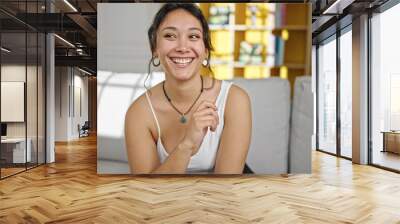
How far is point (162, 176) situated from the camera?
672 cm

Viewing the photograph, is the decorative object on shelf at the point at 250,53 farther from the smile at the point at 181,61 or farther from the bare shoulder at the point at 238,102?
the smile at the point at 181,61

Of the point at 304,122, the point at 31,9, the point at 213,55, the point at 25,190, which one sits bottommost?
the point at 25,190

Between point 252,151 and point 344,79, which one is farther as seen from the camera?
point 344,79

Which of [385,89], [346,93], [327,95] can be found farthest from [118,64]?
[327,95]

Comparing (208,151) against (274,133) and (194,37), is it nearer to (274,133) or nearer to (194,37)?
(274,133)

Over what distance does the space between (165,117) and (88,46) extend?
27.9 feet

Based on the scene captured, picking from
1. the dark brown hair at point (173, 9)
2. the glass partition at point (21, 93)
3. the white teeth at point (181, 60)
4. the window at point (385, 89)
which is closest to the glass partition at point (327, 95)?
the window at point (385, 89)

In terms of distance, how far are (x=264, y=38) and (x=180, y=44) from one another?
4.52 ft

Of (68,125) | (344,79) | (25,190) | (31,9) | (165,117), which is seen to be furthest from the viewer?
(68,125)

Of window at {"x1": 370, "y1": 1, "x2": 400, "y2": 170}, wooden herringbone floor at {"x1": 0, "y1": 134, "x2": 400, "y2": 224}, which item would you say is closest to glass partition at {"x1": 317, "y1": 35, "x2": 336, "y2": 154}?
window at {"x1": 370, "y1": 1, "x2": 400, "y2": 170}

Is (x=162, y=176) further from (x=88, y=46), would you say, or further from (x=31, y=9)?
(x=88, y=46)

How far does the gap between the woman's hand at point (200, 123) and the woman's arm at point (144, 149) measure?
0.09 meters

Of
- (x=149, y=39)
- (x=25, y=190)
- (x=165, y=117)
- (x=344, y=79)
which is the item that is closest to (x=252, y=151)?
(x=165, y=117)

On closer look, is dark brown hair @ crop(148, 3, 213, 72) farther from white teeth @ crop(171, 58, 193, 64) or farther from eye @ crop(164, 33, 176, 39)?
white teeth @ crop(171, 58, 193, 64)
